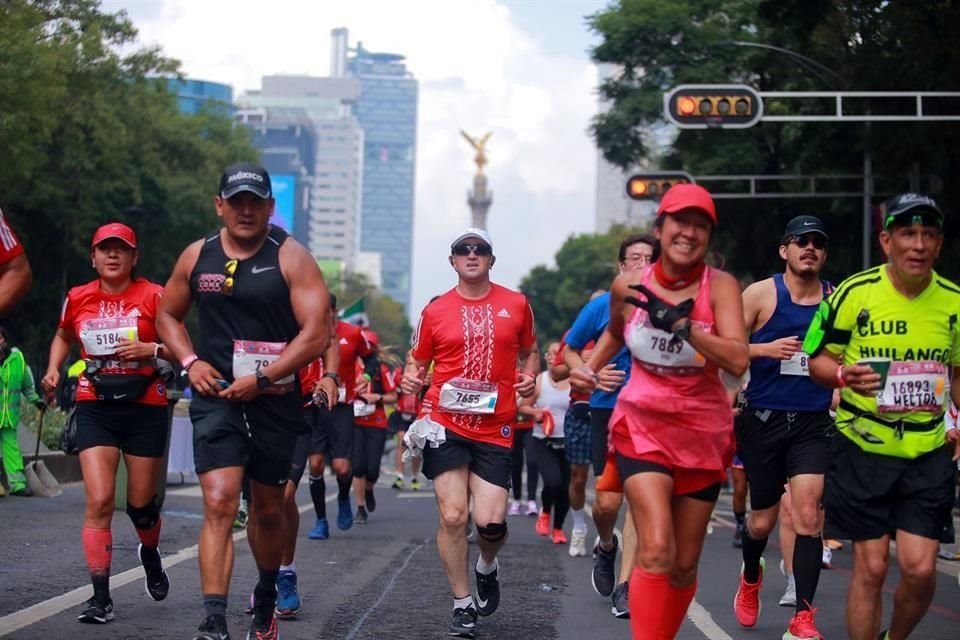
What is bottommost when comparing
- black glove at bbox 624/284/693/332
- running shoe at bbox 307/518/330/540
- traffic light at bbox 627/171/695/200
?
running shoe at bbox 307/518/330/540

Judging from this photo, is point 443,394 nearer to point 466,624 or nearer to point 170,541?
point 466,624

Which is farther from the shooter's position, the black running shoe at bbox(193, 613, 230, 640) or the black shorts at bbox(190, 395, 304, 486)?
the black shorts at bbox(190, 395, 304, 486)

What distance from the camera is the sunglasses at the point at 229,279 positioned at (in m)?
7.40

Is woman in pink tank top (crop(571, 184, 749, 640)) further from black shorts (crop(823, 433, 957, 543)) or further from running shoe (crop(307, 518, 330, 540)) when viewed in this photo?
running shoe (crop(307, 518, 330, 540))

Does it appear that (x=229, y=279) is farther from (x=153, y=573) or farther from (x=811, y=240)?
(x=811, y=240)

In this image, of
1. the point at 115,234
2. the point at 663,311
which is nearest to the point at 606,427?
the point at 115,234

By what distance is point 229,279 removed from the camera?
7402 mm

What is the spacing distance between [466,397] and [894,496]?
3009mm

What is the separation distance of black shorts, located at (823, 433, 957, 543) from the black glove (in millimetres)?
1137

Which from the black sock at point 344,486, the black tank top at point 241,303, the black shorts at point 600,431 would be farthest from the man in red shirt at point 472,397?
the black sock at point 344,486

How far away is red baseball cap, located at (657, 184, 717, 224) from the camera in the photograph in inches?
261

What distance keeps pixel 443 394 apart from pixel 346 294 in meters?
138

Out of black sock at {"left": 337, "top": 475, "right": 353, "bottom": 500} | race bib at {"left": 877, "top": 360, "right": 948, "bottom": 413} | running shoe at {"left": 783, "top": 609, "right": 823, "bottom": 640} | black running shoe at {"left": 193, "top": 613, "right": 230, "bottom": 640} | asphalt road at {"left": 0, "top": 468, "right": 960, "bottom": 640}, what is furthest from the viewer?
black sock at {"left": 337, "top": 475, "right": 353, "bottom": 500}

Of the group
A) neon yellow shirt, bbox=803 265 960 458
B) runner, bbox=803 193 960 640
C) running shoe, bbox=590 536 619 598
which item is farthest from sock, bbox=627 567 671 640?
running shoe, bbox=590 536 619 598
